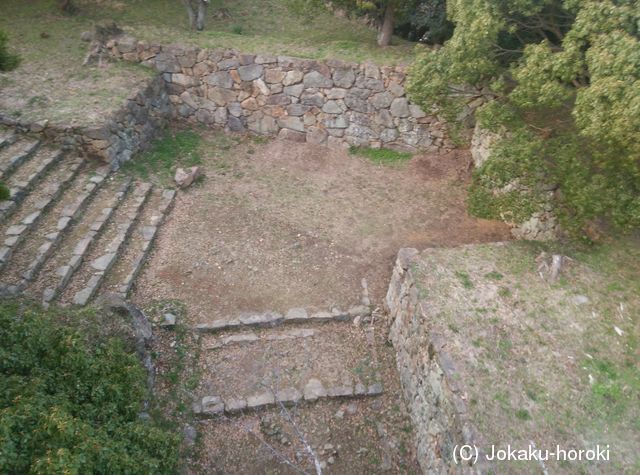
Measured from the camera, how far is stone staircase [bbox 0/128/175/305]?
7457 millimetres

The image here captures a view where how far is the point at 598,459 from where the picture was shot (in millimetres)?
5184

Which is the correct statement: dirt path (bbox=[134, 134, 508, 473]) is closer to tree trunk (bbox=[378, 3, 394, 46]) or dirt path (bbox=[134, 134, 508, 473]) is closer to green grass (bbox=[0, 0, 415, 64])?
green grass (bbox=[0, 0, 415, 64])

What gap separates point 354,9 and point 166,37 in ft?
15.1

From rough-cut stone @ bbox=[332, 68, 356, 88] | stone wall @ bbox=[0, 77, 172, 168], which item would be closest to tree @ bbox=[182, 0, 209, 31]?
stone wall @ bbox=[0, 77, 172, 168]

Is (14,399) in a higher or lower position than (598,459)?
higher

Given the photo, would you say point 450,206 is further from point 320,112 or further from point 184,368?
point 184,368

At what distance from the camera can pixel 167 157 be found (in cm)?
1080

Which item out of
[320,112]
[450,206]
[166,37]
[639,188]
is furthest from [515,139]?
[166,37]

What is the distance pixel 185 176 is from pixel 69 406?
21.3ft

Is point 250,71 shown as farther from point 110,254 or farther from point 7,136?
point 110,254

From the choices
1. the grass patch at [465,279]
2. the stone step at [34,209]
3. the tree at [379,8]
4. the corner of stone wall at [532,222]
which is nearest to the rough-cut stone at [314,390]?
the grass patch at [465,279]

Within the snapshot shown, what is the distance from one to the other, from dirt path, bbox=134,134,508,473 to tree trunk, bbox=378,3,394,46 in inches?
120

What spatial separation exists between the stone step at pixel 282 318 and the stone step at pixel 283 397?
1076 mm

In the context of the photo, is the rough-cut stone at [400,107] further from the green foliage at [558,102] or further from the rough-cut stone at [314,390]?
the rough-cut stone at [314,390]
